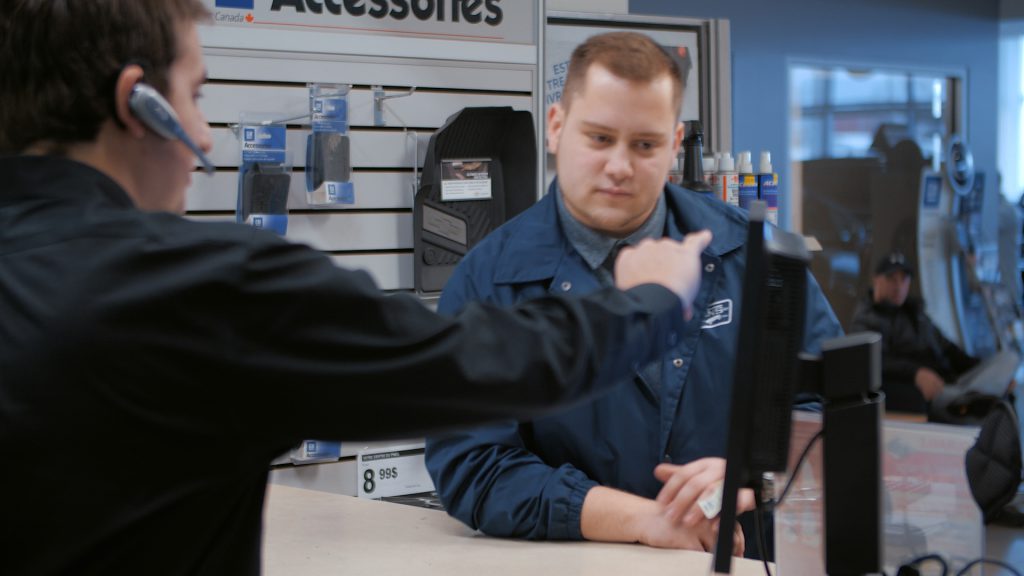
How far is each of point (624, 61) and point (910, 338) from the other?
5.50m

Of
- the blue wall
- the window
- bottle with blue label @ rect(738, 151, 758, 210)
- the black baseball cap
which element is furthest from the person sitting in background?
bottle with blue label @ rect(738, 151, 758, 210)

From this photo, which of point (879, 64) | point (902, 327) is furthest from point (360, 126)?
point (879, 64)

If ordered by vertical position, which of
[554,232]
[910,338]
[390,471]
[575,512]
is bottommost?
[390,471]

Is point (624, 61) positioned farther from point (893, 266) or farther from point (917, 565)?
point (893, 266)

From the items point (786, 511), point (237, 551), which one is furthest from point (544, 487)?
point (237, 551)

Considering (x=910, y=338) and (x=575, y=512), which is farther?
(x=910, y=338)

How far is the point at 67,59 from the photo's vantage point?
1.03 meters

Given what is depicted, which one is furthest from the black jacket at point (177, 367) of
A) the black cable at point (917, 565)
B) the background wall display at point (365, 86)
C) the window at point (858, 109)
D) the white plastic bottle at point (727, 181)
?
the window at point (858, 109)

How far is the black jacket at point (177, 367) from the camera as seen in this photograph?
92cm

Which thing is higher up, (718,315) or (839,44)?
(839,44)

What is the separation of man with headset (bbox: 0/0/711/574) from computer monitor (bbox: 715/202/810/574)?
0.33 feet

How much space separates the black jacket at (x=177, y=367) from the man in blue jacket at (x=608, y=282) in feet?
Answer: 3.00

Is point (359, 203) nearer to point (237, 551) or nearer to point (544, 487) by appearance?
point (544, 487)

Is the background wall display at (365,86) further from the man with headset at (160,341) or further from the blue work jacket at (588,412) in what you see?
the man with headset at (160,341)
